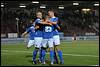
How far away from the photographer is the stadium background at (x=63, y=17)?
46781 mm

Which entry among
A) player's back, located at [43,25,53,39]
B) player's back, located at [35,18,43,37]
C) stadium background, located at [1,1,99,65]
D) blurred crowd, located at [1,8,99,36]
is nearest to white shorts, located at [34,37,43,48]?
player's back, located at [35,18,43,37]

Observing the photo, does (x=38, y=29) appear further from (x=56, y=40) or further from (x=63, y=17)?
(x=63, y=17)

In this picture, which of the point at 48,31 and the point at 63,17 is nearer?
the point at 48,31

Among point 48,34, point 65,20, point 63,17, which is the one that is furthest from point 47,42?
point 63,17

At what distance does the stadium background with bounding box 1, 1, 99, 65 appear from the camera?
46781 millimetres

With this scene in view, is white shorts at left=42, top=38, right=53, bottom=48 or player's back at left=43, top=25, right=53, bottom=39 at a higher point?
player's back at left=43, top=25, right=53, bottom=39

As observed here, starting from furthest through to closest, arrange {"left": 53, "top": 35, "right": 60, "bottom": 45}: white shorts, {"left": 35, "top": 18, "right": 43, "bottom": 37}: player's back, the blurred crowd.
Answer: the blurred crowd
{"left": 35, "top": 18, "right": 43, "bottom": 37}: player's back
{"left": 53, "top": 35, "right": 60, "bottom": 45}: white shorts

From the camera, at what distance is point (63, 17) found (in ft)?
168

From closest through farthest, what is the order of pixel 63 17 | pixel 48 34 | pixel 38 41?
pixel 48 34, pixel 38 41, pixel 63 17

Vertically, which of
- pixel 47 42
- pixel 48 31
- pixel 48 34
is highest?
pixel 48 31

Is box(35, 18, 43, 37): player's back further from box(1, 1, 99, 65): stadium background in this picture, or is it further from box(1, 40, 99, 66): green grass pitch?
box(1, 1, 99, 65): stadium background

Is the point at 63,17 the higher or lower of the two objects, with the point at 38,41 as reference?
lower

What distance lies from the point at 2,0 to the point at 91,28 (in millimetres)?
16664

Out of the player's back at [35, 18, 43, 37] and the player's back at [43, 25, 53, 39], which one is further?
the player's back at [35, 18, 43, 37]
